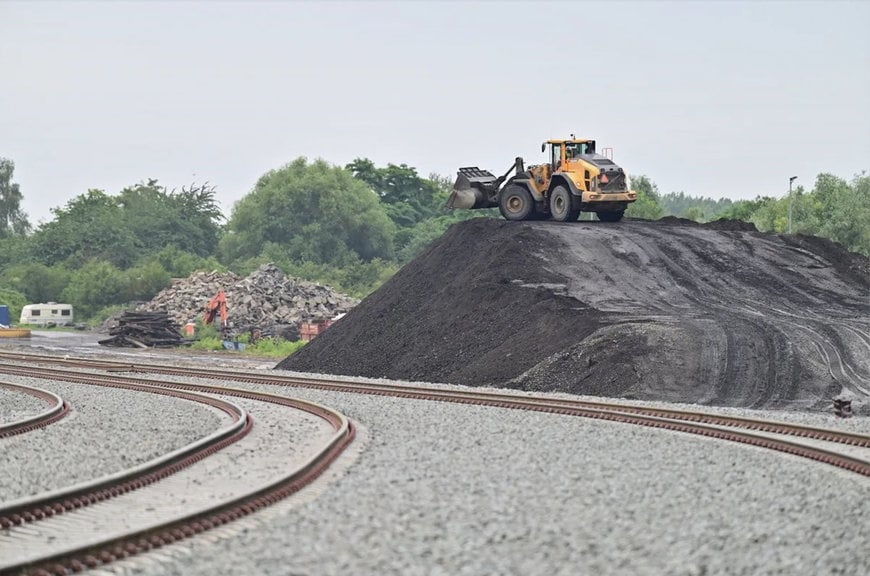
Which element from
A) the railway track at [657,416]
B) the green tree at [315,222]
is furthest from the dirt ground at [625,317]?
the green tree at [315,222]

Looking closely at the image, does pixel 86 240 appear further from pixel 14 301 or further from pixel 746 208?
pixel 746 208

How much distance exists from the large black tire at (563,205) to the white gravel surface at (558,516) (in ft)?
68.7

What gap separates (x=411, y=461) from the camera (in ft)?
43.9

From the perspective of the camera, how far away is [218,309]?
5244 cm

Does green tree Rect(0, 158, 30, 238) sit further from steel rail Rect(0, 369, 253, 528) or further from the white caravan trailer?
steel rail Rect(0, 369, 253, 528)

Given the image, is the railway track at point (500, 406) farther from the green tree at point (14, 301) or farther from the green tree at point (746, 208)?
the green tree at point (746, 208)

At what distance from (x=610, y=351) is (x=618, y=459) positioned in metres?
11.2

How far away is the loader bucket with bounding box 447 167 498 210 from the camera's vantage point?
3766cm

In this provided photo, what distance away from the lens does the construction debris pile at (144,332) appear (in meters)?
49.1

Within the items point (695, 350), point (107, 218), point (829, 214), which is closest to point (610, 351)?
point (695, 350)

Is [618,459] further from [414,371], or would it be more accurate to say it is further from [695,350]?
[414,371]

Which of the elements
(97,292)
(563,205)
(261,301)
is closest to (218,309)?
(261,301)

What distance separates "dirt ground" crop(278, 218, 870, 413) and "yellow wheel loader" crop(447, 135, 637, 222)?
3.34 ft

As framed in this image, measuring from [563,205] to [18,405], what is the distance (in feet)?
63.7
